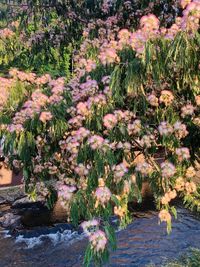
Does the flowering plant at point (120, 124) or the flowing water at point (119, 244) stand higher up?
the flowering plant at point (120, 124)

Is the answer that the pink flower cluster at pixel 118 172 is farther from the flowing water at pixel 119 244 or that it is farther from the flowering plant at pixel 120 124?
the flowing water at pixel 119 244

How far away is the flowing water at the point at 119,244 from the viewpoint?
10.9m

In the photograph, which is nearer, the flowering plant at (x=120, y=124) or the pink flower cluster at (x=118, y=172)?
the flowering plant at (x=120, y=124)

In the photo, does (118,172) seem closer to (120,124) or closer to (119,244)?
(120,124)

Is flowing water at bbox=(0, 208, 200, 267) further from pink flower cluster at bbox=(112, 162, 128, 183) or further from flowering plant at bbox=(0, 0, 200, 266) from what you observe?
pink flower cluster at bbox=(112, 162, 128, 183)

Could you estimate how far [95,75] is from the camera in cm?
463

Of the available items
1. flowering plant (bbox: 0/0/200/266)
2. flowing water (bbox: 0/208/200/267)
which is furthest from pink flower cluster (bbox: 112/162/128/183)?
flowing water (bbox: 0/208/200/267)

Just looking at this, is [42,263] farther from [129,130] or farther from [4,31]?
[129,130]

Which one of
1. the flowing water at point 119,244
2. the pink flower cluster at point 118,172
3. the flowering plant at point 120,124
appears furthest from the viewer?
the flowing water at point 119,244

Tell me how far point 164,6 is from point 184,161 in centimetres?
296

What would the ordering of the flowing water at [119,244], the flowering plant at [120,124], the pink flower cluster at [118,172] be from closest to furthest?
1. the flowering plant at [120,124]
2. the pink flower cluster at [118,172]
3. the flowing water at [119,244]

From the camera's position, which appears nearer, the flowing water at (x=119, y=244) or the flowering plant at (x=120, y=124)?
the flowering plant at (x=120, y=124)

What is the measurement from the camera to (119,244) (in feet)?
38.8

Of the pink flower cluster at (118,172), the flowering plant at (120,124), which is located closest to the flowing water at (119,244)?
the flowering plant at (120,124)
